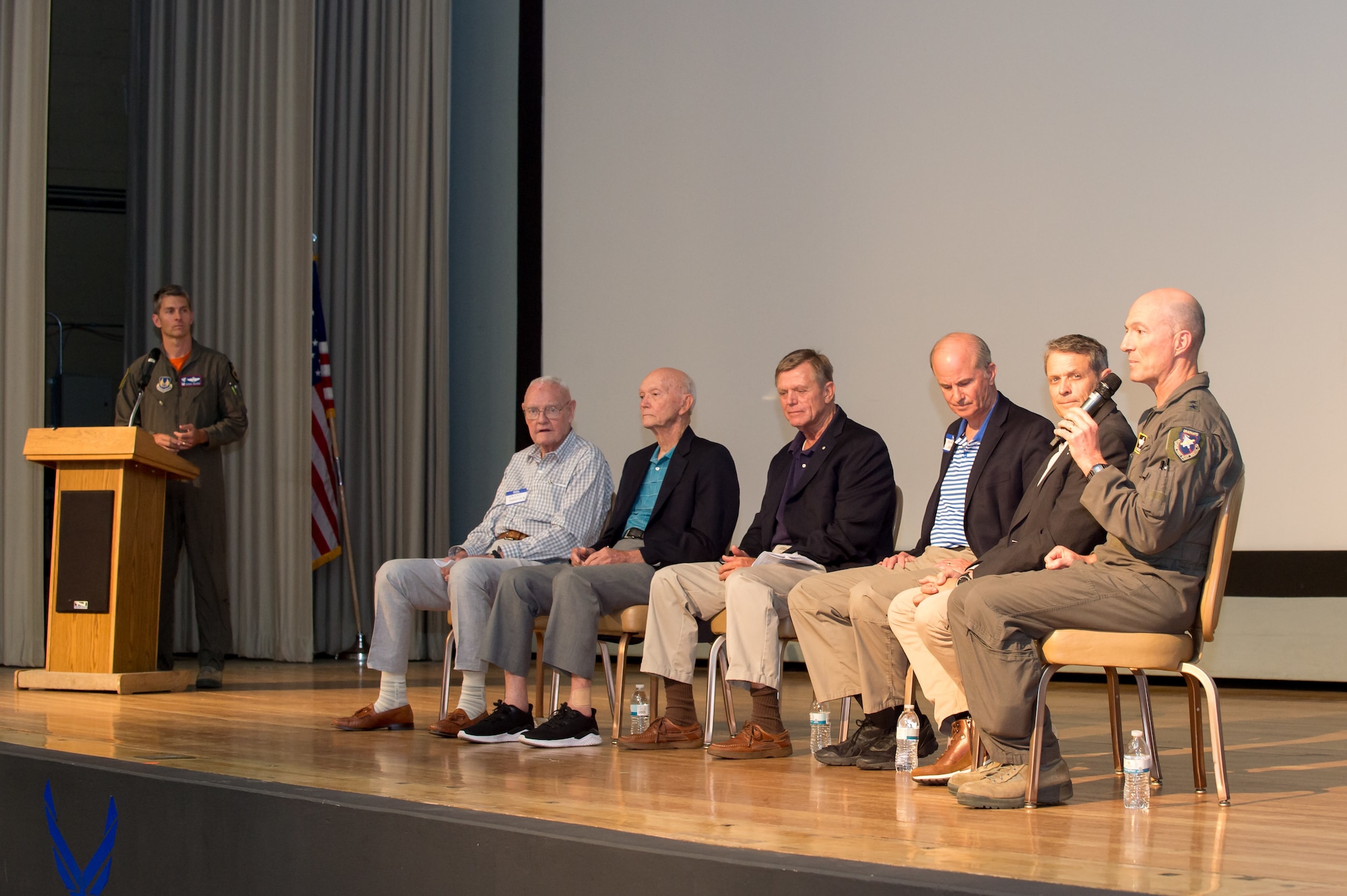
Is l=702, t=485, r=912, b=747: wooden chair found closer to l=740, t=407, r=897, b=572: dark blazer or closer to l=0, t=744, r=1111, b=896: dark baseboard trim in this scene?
l=740, t=407, r=897, b=572: dark blazer

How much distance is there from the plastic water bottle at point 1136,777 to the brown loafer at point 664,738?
48.9 inches

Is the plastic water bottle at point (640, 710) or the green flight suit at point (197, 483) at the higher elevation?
the green flight suit at point (197, 483)

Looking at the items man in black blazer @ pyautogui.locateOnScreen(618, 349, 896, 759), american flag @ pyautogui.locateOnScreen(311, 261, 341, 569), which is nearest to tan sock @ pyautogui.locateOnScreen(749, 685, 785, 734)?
man in black blazer @ pyautogui.locateOnScreen(618, 349, 896, 759)

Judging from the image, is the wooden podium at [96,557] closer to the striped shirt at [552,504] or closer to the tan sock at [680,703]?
the striped shirt at [552,504]

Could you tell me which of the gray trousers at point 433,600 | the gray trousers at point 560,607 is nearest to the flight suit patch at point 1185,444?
the gray trousers at point 560,607

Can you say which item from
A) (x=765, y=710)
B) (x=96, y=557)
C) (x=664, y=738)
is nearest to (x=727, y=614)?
(x=765, y=710)

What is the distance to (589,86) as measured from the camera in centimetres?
668

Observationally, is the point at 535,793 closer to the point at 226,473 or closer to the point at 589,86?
the point at 226,473

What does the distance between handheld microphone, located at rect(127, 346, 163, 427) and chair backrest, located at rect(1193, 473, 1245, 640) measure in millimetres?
3993

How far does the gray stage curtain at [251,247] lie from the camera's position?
252 inches

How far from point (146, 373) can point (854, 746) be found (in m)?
3.42

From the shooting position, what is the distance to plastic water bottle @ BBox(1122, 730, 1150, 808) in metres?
2.44

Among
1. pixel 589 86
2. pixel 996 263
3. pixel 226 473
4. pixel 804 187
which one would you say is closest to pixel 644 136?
pixel 589 86

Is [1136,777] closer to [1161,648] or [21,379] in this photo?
[1161,648]
